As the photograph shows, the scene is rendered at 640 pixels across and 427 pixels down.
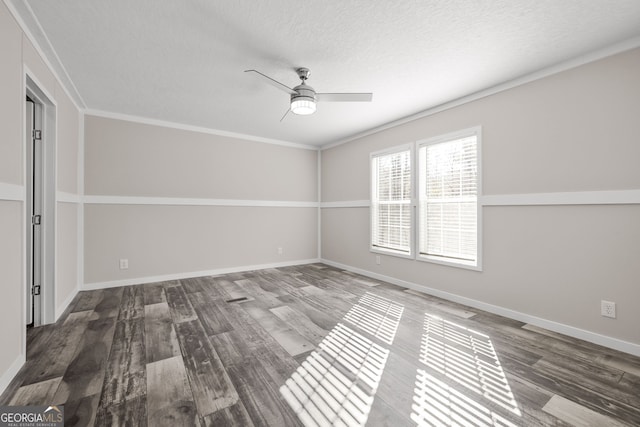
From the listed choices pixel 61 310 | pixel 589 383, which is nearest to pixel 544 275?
pixel 589 383

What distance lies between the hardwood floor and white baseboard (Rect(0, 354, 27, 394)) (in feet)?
0.17

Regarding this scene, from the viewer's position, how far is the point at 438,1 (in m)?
1.85

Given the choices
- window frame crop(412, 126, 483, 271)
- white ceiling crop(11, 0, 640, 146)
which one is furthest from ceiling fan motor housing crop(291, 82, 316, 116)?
window frame crop(412, 126, 483, 271)

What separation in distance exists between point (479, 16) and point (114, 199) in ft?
16.0

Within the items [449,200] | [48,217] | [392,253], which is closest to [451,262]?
[449,200]

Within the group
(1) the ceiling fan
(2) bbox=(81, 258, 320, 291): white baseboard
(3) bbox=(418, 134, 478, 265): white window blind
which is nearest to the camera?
(1) the ceiling fan

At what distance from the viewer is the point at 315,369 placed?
6.52 ft

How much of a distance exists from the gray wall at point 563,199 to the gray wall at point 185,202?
10.4 ft

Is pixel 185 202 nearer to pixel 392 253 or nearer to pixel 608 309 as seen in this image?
pixel 392 253

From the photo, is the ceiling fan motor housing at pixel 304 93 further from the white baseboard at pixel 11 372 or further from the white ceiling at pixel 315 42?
the white baseboard at pixel 11 372

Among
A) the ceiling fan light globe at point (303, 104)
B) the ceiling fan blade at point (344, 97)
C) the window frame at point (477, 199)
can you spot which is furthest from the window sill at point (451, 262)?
the ceiling fan light globe at point (303, 104)

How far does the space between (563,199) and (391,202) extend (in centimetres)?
220

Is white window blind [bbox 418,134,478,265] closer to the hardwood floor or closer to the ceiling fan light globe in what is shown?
the hardwood floor

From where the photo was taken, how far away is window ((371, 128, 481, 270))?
3.37m
